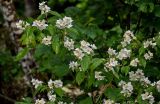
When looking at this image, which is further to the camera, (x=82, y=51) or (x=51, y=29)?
(x=82, y=51)

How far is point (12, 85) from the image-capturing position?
8.45m

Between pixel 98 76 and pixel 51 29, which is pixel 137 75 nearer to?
pixel 98 76

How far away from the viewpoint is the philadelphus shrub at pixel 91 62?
395 cm

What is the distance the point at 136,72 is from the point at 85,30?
0.71m

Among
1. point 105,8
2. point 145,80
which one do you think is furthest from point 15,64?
point 145,80

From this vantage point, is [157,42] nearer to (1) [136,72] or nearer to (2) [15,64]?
(1) [136,72]

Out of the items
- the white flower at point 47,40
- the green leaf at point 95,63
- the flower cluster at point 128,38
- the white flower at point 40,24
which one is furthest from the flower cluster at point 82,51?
the flower cluster at point 128,38

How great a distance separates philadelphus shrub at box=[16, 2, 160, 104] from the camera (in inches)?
155

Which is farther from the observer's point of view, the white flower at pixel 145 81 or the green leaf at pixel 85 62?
the white flower at pixel 145 81

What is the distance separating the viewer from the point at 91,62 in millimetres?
3912

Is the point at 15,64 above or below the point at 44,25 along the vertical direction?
above

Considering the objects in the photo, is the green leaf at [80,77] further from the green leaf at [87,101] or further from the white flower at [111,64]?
the green leaf at [87,101]

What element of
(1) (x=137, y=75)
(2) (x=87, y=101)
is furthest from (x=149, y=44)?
(2) (x=87, y=101)

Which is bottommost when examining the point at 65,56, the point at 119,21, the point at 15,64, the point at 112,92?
the point at 112,92
